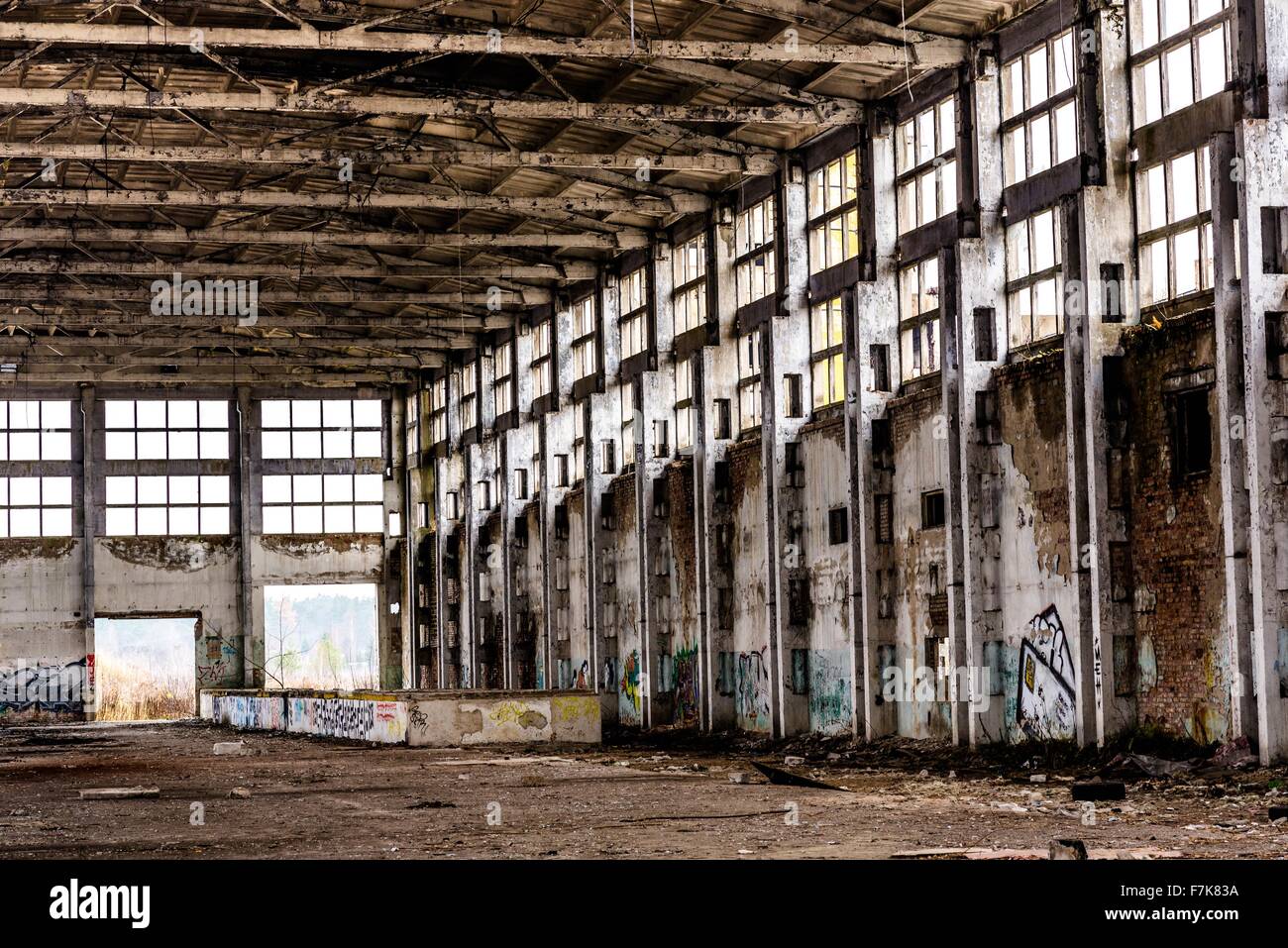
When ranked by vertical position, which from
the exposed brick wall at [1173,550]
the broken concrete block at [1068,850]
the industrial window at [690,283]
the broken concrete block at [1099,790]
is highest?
the industrial window at [690,283]

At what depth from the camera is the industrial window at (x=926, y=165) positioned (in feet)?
74.9

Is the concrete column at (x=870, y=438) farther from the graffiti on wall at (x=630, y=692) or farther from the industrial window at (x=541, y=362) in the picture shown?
the industrial window at (x=541, y=362)


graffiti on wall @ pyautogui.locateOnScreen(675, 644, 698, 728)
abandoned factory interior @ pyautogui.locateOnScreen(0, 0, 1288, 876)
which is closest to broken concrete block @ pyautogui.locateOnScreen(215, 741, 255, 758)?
abandoned factory interior @ pyautogui.locateOnScreen(0, 0, 1288, 876)

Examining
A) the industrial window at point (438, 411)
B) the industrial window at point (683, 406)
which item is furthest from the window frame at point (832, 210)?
the industrial window at point (438, 411)

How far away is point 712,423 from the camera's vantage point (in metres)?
29.4

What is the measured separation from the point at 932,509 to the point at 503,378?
2025cm

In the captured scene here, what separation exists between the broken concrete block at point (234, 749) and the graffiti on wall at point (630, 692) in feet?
24.6

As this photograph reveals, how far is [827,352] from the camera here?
1041 inches

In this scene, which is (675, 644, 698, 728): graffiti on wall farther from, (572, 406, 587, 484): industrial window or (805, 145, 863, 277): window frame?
(805, 145, 863, 277): window frame

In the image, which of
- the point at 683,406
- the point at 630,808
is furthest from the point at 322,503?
the point at 630,808

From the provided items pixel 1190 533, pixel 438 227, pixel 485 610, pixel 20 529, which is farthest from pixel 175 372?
pixel 1190 533

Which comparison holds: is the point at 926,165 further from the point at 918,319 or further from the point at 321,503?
the point at 321,503
